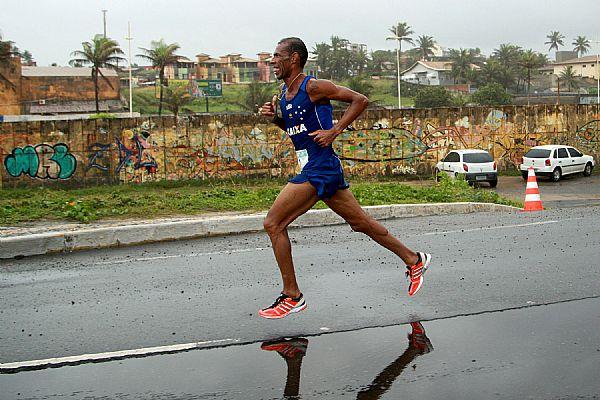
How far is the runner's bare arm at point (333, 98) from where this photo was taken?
5879 mm

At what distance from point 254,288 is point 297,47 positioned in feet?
7.28

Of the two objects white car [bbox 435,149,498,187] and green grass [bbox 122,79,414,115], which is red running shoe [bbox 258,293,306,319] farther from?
green grass [bbox 122,79,414,115]

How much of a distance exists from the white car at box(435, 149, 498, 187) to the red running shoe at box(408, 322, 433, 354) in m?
24.5

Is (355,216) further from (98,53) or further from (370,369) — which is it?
(98,53)

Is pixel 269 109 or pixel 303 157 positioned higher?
pixel 269 109

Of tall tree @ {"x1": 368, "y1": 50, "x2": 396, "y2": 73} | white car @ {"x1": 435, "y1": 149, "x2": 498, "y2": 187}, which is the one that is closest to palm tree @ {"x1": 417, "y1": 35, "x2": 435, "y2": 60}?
tall tree @ {"x1": 368, "y1": 50, "x2": 396, "y2": 73}

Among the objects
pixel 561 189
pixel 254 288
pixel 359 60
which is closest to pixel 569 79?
pixel 359 60

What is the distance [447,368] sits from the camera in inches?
184

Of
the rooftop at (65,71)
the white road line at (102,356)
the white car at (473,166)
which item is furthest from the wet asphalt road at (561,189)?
the rooftop at (65,71)

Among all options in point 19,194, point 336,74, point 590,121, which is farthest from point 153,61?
point 19,194

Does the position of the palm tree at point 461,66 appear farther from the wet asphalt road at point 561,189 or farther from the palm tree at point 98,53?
the wet asphalt road at point 561,189

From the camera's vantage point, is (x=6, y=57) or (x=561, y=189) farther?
(x=6, y=57)

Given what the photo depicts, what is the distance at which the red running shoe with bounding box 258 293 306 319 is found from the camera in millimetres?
5953

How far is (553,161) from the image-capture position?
32.2 metres
